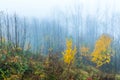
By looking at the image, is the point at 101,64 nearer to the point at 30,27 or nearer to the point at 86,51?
the point at 86,51

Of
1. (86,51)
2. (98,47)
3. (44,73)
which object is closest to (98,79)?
(44,73)

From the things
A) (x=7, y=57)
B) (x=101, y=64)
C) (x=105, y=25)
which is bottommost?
(x=101, y=64)

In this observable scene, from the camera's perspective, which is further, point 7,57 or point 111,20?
point 111,20

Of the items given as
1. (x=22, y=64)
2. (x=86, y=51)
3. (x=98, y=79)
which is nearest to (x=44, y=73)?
(x=22, y=64)

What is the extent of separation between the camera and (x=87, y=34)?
83.9 metres

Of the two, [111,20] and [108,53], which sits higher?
[111,20]

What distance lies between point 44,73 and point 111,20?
55.1 meters

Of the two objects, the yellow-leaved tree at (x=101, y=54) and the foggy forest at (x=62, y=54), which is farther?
the yellow-leaved tree at (x=101, y=54)

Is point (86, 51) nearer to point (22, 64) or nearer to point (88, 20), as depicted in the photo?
point (22, 64)

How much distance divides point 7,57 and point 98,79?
27.7ft

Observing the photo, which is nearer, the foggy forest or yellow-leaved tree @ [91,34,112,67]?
the foggy forest

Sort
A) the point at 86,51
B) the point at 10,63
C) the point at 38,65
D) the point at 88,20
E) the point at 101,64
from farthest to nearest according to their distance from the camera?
the point at 88,20, the point at 86,51, the point at 101,64, the point at 38,65, the point at 10,63

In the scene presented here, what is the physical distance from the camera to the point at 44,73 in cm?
2066

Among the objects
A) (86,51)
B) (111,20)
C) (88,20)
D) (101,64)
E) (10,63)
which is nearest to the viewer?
(10,63)
